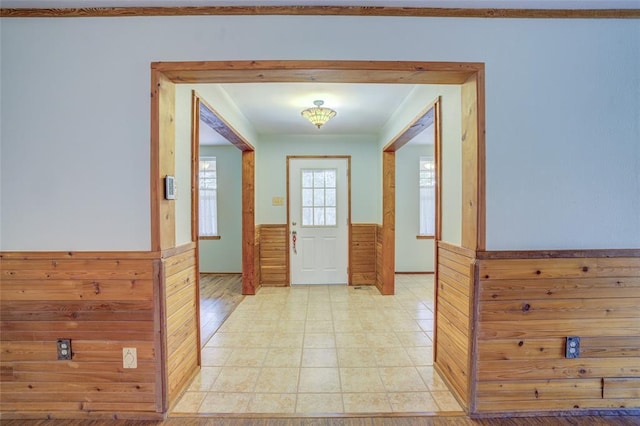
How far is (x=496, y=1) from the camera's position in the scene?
173cm

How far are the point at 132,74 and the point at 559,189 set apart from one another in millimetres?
2579

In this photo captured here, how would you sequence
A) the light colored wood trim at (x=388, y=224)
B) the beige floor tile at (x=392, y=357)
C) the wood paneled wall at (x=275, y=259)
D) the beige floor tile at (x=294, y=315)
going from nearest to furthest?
the beige floor tile at (x=392, y=357) < the beige floor tile at (x=294, y=315) < the light colored wood trim at (x=388, y=224) < the wood paneled wall at (x=275, y=259)

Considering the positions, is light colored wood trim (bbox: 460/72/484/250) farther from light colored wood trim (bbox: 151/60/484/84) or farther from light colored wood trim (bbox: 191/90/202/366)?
light colored wood trim (bbox: 191/90/202/366)

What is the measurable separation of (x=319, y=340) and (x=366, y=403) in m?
0.96

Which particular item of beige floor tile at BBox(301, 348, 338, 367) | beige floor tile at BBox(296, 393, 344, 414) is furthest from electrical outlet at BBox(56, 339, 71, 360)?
beige floor tile at BBox(301, 348, 338, 367)

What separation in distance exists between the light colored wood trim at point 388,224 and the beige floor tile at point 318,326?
4.39 feet

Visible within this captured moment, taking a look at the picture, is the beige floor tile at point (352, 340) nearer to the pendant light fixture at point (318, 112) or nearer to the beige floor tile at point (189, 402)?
the beige floor tile at point (189, 402)

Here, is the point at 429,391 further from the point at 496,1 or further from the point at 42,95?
the point at 42,95

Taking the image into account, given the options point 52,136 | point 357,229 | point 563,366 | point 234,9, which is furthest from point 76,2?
point 357,229

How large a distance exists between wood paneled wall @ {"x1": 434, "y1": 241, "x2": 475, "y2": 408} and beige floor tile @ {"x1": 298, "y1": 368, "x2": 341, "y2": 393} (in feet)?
2.51

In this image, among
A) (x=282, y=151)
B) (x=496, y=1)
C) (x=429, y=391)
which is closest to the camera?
(x=496, y=1)

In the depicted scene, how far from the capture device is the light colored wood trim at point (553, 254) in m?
1.79

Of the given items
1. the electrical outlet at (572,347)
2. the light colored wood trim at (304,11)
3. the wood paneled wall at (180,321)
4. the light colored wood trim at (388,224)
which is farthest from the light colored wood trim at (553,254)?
the light colored wood trim at (388,224)

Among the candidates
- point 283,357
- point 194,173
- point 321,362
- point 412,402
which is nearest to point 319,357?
point 321,362
